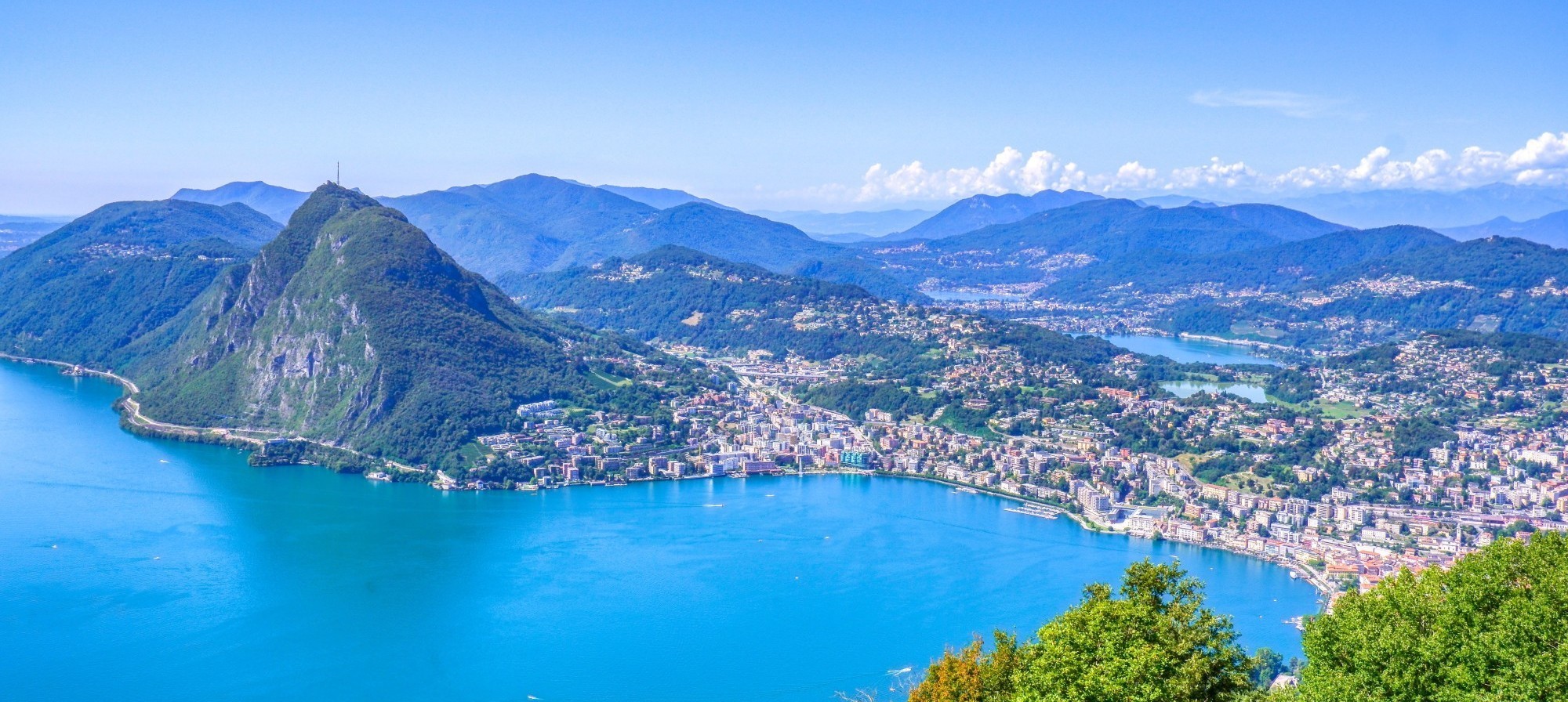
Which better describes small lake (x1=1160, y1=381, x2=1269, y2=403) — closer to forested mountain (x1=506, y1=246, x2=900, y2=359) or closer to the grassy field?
forested mountain (x1=506, y1=246, x2=900, y2=359)

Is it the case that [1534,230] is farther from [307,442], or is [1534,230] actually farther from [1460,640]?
[1460,640]

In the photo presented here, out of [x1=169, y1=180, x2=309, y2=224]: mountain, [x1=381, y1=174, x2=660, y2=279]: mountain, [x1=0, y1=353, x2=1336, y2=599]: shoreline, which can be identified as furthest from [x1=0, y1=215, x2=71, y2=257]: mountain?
[x1=0, y1=353, x2=1336, y2=599]: shoreline

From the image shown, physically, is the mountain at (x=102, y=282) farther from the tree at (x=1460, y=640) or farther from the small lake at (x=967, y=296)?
the tree at (x=1460, y=640)

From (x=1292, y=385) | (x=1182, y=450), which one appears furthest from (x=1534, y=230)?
(x=1182, y=450)

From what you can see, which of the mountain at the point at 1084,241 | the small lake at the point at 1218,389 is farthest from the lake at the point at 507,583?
the mountain at the point at 1084,241

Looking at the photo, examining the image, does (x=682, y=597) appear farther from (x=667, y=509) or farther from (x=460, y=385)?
(x=460, y=385)

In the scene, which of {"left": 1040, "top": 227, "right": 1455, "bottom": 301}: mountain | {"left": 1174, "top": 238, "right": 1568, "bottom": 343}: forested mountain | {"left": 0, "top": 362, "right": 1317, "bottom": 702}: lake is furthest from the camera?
{"left": 1040, "top": 227, "right": 1455, "bottom": 301}: mountain
